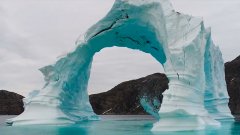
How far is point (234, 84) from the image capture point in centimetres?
5141

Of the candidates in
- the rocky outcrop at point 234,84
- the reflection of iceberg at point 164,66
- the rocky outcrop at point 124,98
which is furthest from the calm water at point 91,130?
the rocky outcrop at point 124,98

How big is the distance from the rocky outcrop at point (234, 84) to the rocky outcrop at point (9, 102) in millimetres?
31232

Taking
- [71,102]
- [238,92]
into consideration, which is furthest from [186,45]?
[238,92]

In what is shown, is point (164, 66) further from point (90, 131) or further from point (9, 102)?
point (9, 102)

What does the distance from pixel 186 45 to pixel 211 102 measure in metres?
6.21

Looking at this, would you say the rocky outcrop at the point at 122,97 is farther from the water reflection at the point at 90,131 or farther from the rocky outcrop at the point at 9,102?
the water reflection at the point at 90,131

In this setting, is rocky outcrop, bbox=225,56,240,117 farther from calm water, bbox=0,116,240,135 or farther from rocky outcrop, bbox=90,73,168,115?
calm water, bbox=0,116,240,135

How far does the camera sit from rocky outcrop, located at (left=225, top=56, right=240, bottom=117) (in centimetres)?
5022

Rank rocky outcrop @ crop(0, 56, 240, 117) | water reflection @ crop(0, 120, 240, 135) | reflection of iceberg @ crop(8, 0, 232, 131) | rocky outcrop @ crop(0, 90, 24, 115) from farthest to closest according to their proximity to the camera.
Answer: rocky outcrop @ crop(0, 90, 24, 115)
rocky outcrop @ crop(0, 56, 240, 117)
reflection of iceberg @ crop(8, 0, 232, 131)
water reflection @ crop(0, 120, 240, 135)

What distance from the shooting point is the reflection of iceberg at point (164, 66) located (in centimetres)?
1404

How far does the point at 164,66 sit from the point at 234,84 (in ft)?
125

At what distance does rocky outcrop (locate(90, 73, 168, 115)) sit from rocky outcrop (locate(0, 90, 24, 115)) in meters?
11.7

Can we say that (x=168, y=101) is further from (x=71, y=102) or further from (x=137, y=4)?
(x=71, y=102)

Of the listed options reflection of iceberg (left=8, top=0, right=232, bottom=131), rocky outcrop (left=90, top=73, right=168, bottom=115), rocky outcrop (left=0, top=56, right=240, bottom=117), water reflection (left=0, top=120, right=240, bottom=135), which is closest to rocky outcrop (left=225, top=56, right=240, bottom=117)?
rocky outcrop (left=0, top=56, right=240, bottom=117)
